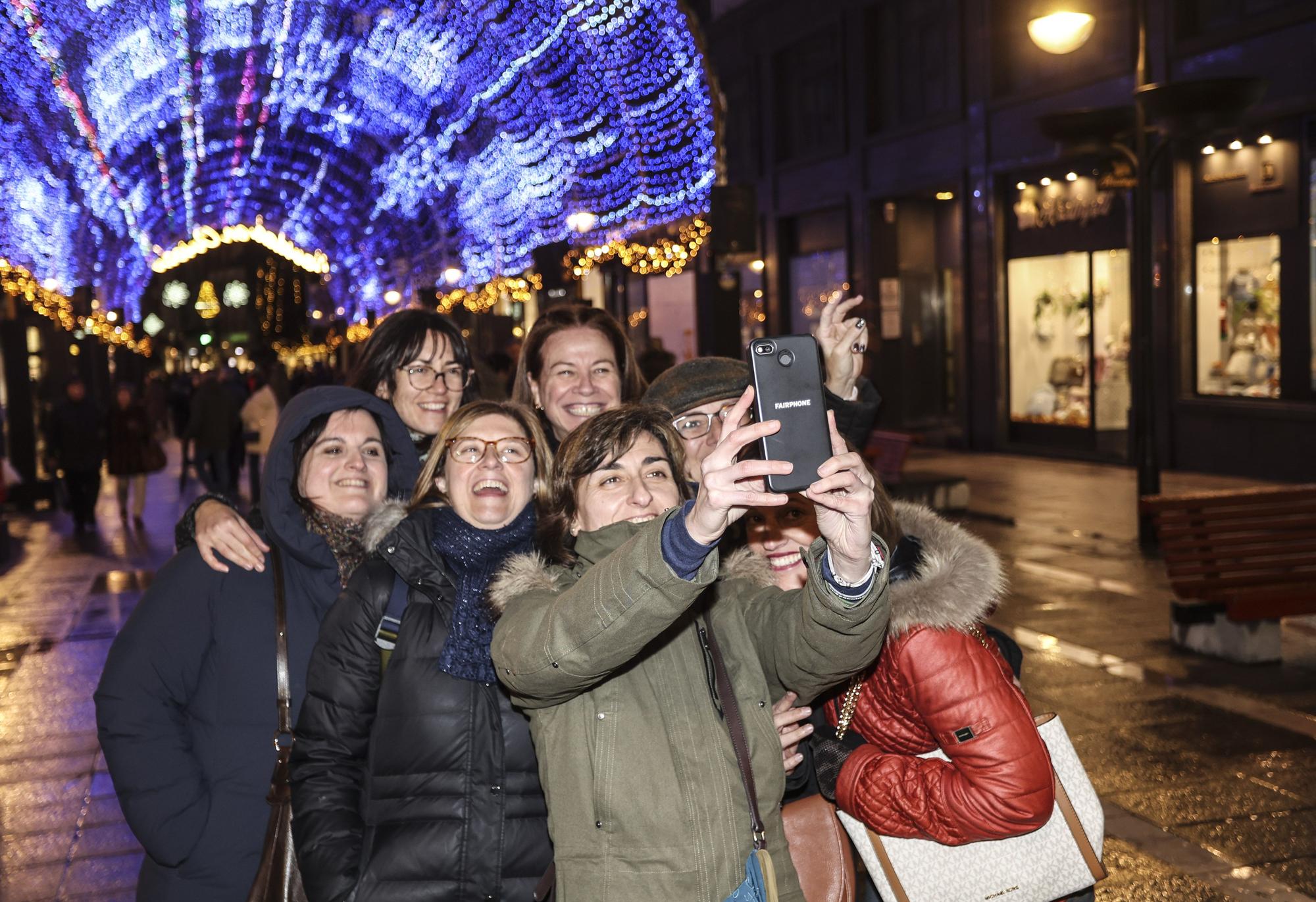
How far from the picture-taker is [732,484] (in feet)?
6.22

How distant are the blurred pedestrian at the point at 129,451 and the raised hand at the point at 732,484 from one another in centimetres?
1640

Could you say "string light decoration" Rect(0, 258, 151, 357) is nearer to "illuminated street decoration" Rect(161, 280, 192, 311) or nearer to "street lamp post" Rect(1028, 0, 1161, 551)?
"street lamp post" Rect(1028, 0, 1161, 551)

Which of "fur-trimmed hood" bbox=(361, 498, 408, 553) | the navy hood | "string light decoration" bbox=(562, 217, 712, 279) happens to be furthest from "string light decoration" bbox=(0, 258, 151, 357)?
"fur-trimmed hood" bbox=(361, 498, 408, 553)

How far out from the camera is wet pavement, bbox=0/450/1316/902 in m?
4.91

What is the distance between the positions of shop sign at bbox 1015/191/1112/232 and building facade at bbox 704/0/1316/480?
3 cm

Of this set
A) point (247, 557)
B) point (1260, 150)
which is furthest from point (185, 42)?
point (1260, 150)

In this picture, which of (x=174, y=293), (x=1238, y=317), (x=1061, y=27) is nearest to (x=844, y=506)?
(x=1061, y=27)

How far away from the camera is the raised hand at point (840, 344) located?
3.39 m

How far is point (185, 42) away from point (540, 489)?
32.9ft

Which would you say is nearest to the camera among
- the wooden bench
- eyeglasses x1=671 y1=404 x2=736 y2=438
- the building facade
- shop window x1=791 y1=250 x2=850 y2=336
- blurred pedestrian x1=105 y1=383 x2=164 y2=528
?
eyeglasses x1=671 y1=404 x2=736 y2=438

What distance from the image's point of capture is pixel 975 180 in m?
21.7

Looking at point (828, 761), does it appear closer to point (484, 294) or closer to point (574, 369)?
point (574, 369)

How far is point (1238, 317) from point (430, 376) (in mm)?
15182

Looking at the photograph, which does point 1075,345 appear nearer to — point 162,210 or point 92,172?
point 92,172
